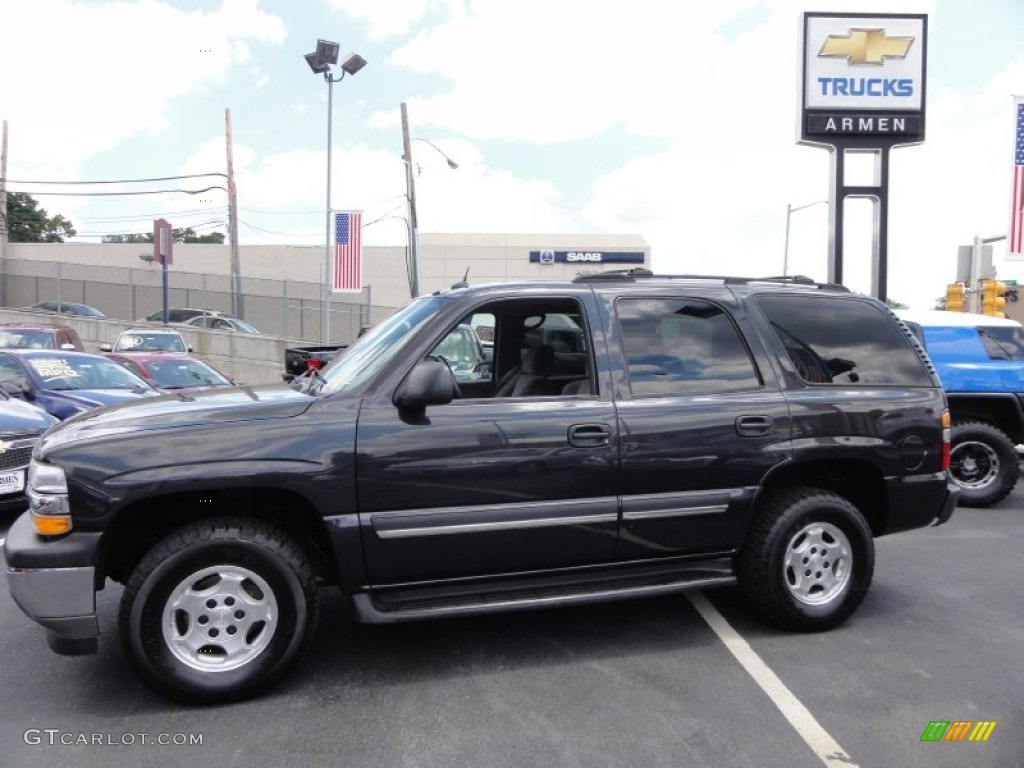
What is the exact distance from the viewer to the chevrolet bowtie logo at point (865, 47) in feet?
45.4

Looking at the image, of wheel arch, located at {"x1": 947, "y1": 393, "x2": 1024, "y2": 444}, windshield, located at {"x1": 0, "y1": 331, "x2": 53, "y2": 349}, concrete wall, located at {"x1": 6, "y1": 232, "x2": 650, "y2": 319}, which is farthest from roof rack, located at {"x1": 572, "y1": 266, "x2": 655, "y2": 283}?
concrete wall, located at {"x1": 6, "y1": 232, "x2": 650, "y2": 319}

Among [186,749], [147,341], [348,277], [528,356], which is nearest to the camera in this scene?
[186,749]

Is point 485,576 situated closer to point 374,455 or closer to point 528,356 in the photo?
point 374,455

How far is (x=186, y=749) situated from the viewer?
121 inches

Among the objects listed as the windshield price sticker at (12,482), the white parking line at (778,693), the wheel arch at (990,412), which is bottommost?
the white parking line at (778,693)

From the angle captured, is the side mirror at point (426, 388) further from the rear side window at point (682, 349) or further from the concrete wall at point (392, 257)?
the concrete wall at point (392, 257)

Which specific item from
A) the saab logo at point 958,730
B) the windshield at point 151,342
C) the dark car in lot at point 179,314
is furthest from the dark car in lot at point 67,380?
the dark car in lot at point 179,314

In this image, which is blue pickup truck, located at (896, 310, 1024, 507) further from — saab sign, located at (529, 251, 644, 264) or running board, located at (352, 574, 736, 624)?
saab sign, located at (529, 251, 644, 264)

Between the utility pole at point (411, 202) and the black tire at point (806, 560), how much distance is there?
2146 centimetres

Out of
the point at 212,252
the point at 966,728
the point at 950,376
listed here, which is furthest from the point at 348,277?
the point at 212,252

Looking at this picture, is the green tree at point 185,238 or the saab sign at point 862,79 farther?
the green tree at point 185,238

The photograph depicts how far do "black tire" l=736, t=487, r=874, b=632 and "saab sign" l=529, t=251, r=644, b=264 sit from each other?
41943 millimetres

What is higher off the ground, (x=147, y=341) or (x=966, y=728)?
(x=147, y=341)

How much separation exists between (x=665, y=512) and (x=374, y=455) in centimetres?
149
